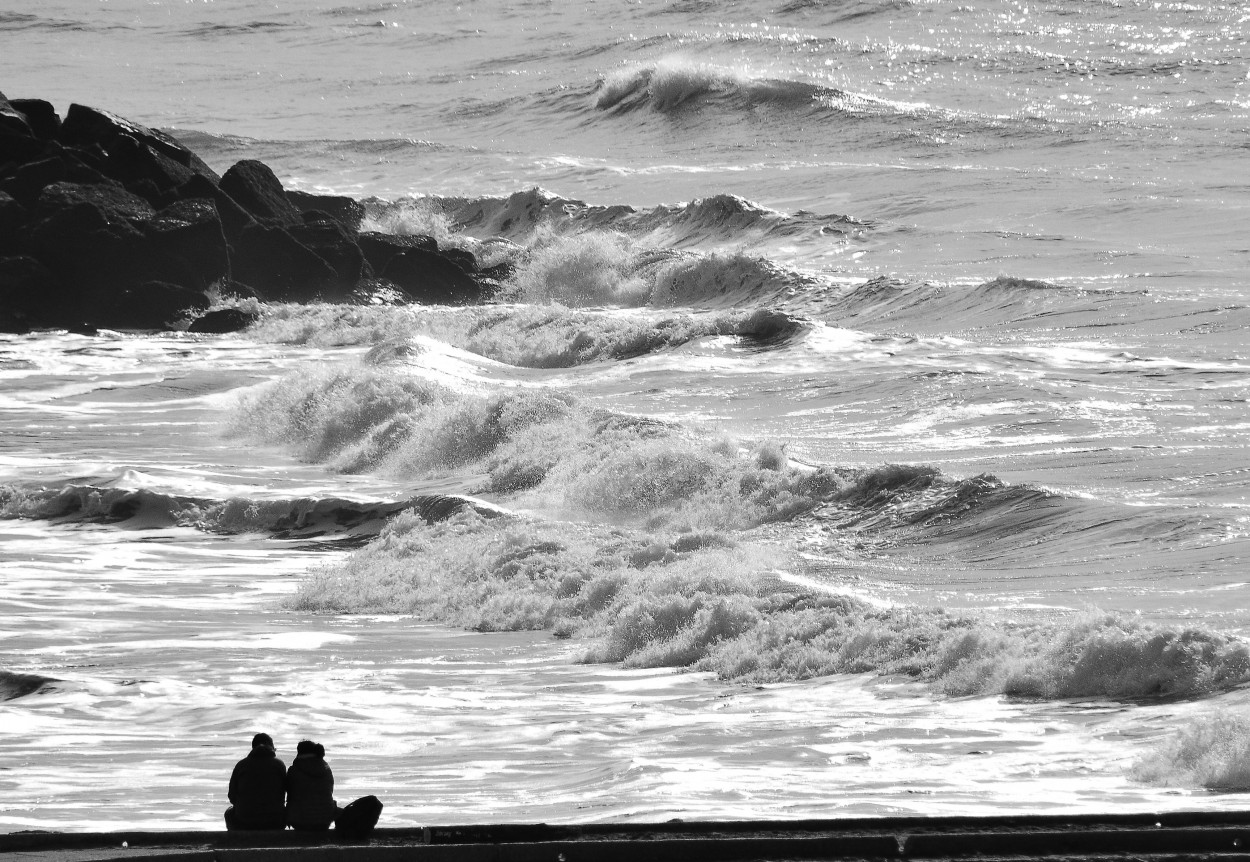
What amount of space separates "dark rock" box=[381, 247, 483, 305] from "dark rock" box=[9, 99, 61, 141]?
6493 mm

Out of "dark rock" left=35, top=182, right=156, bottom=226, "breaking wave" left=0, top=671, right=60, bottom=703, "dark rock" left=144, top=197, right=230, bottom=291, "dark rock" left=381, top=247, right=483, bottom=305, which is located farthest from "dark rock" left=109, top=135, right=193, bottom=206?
"breaking wave" left=0, top=671, right=60, bottom=703

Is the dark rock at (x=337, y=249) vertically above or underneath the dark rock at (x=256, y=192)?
underneath

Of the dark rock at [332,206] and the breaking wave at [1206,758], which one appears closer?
the breaking wave at [1206,758]

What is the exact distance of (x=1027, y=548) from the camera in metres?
11.7

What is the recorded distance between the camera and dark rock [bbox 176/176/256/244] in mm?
29422

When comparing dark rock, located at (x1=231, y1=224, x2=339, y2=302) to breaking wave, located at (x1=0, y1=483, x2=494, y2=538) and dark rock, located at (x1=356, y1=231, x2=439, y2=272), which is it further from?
breaking wave, located at (x1=0, y1=483, x2=494, y2=538)

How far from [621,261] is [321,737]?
2174cm

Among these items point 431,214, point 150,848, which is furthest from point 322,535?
point 431,214

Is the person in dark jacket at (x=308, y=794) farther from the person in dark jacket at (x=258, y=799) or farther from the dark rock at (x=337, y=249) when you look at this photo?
the dark rock at (x=337, y=249)

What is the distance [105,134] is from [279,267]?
4239 millimetres

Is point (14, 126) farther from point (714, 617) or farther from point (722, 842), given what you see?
point (722, 842)

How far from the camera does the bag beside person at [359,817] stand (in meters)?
5.42

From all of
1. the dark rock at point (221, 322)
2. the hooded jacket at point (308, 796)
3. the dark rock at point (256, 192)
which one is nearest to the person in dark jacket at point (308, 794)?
the hooded jacket at point (308, 796)

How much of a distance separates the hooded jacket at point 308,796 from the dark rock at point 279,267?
78.8 ft
